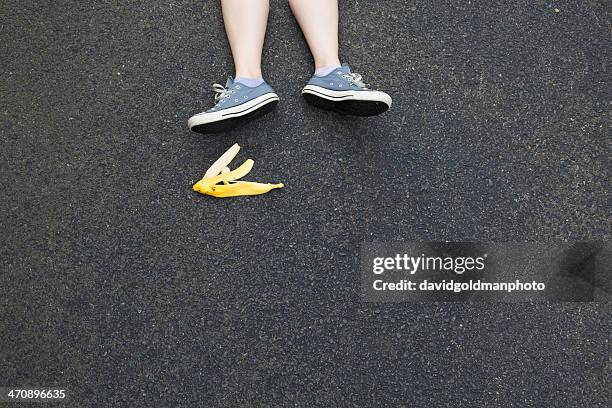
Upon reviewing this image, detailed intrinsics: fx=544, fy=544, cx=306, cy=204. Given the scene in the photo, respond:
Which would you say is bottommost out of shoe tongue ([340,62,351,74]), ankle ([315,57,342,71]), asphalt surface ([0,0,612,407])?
asphalt surface ([0,0,612,407])

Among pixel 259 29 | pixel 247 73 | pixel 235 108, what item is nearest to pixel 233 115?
pixel 235 108

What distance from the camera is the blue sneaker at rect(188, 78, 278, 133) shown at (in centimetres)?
131

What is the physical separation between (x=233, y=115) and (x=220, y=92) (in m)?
0.11

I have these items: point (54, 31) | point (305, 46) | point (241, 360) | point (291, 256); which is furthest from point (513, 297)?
point (54, 31)

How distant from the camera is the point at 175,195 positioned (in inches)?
53.8

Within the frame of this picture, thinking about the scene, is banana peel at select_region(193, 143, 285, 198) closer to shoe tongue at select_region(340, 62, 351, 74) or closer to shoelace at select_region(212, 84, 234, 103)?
shoelace at select_region(212, 84, 234, 103)

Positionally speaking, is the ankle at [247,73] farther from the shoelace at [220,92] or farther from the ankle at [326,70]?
the ankle at [326,70]

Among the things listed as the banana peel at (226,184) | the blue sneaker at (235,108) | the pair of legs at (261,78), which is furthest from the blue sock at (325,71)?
the banana peel at (226,184)

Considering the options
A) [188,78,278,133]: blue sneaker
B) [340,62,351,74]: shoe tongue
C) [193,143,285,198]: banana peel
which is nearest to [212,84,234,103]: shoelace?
[188,78,278,133]: blue sneaker

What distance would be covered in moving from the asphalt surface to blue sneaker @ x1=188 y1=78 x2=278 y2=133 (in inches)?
2.7

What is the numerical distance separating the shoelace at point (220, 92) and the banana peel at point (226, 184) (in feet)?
0.52

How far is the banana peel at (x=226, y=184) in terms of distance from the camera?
4.42 ft

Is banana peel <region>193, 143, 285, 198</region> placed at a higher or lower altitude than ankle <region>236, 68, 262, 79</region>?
lower

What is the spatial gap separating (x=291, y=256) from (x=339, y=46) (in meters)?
0.57
